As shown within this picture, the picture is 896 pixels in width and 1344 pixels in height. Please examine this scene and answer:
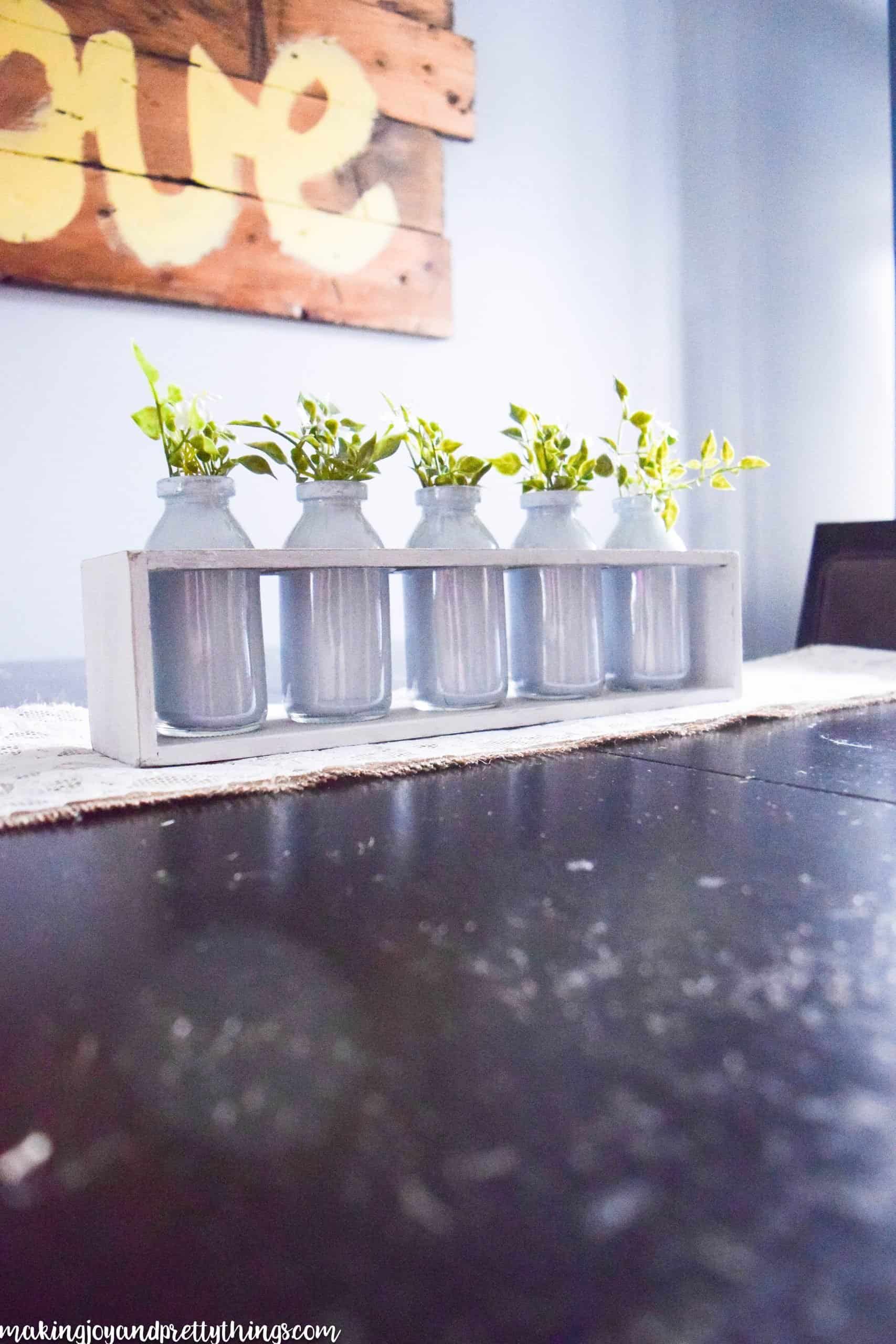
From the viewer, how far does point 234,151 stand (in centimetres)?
144

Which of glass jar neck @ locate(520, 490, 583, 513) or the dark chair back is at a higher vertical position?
glass jar neck @ locate(520, 490, 583, 513)

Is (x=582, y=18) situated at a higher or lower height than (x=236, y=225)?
higher

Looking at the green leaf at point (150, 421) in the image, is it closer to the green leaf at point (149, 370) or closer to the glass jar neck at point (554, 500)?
the green leaf at point (149, 370)

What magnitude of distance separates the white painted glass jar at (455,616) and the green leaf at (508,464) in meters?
0.05

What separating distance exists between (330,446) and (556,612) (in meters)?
0.24

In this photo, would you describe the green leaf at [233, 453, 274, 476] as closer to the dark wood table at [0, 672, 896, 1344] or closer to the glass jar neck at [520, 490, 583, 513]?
the glass jar neck at [520, 490, 583, 513]

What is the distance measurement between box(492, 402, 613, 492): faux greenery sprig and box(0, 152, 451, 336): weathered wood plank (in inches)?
27.2

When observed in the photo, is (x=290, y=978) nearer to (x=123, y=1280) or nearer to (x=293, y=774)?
(x=123, y=1280)

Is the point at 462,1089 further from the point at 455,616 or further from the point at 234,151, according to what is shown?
the point at 234,151

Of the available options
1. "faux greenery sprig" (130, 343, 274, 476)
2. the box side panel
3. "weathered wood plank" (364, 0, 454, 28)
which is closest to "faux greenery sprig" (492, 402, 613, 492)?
"faux greenery sprig" (130, 343, 274, 476)

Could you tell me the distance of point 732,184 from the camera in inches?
77.1

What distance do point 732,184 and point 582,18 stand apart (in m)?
0.41

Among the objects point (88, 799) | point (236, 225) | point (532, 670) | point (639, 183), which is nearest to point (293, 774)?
point (88, 799)

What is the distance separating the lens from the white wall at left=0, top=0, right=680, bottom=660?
53.3 inches
